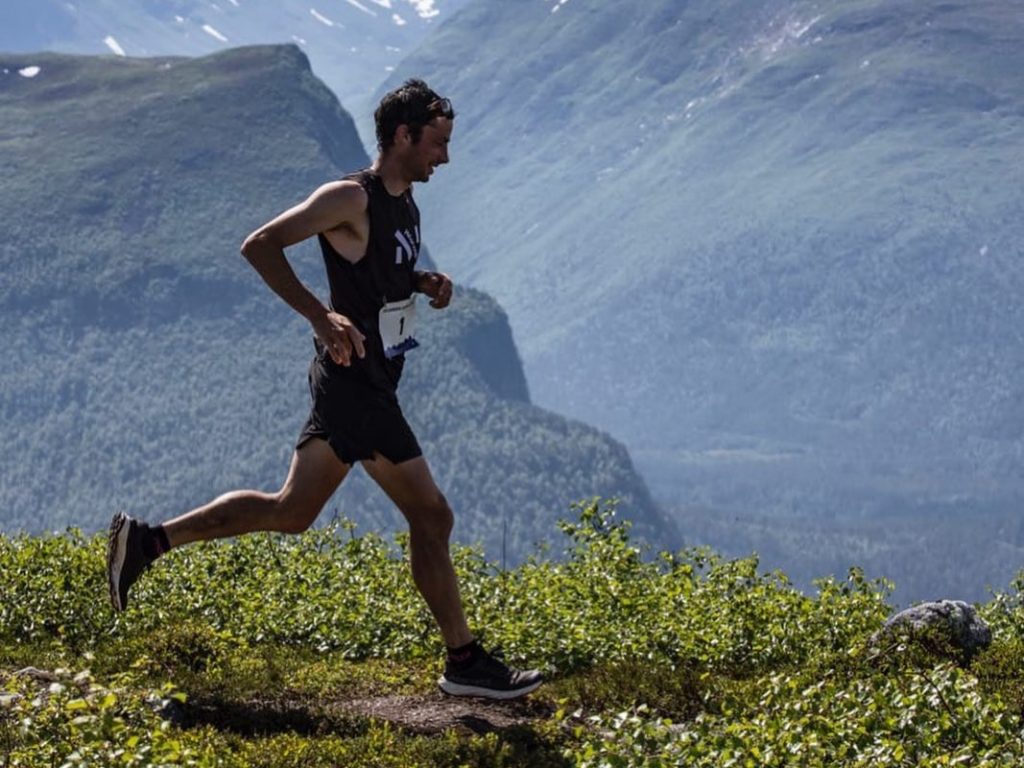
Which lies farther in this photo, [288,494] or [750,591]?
[750,591]

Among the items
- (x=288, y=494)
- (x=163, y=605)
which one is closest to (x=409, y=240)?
(x=288, y=494)

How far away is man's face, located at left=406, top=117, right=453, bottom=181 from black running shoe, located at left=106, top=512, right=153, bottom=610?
8.25ft

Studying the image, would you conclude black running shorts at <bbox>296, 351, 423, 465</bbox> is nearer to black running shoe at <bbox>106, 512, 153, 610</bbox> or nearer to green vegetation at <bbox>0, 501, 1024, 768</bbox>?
black running shoe at <bbox>106, 512, 153, 610</bbox>

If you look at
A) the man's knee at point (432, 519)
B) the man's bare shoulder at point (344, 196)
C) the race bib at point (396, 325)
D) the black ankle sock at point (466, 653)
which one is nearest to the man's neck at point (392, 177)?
the man's bare shoulder at point (344, 196)

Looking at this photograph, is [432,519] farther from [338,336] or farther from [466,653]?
[338,336]

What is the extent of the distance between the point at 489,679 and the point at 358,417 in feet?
5.63

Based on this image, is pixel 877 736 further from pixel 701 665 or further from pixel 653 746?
pixel 701 665

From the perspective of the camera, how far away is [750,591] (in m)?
14.8

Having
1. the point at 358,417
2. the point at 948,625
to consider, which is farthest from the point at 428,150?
the point at 948,625

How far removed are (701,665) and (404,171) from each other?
4.33 metres

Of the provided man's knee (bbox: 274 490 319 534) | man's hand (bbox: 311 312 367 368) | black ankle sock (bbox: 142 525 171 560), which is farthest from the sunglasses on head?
black ankle sock (bbox: 142 525 171 560)

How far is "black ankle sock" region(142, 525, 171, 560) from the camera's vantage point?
10.7m

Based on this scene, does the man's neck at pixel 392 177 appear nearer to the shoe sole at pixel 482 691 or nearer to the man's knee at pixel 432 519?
the man's knee at pixel 432 519

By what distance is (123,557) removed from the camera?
35.0ft
